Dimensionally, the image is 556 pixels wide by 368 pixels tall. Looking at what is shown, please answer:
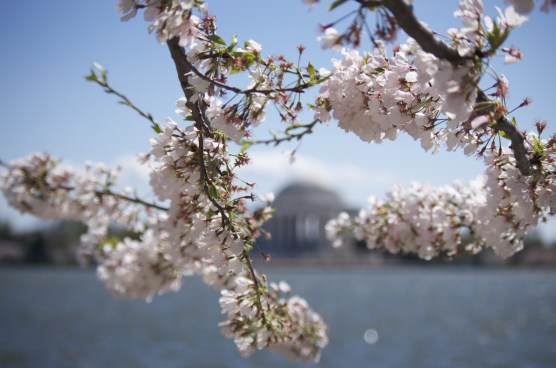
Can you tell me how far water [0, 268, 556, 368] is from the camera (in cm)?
2583

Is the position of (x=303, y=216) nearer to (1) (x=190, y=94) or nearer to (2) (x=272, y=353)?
(2) (x=272, y=353)

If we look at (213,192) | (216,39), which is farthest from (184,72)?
(213,192)

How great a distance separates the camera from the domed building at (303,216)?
119000mm

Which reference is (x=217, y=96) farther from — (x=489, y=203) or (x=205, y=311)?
(x=205, y=311)

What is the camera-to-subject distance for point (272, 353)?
2627 cm

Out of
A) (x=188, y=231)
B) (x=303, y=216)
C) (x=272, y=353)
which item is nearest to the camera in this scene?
(x=188, y=231)

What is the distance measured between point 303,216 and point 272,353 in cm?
9396

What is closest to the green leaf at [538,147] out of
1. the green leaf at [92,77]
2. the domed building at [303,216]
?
the green leaf at [92,77]

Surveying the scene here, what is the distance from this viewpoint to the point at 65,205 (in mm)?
5973

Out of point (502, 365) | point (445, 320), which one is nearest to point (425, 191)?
point (502, 365)

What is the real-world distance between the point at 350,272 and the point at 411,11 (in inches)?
4147

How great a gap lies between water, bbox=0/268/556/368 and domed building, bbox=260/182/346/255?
5814 cm

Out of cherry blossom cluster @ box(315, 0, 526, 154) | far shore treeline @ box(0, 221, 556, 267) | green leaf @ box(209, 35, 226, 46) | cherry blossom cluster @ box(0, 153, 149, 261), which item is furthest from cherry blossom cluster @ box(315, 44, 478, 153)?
far shore treeline @ box(0, 221, 556, 267)

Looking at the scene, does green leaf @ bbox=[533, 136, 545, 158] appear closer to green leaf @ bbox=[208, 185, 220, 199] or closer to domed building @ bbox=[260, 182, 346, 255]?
green leaf @ bbox=[208, 185, 220, 199]
